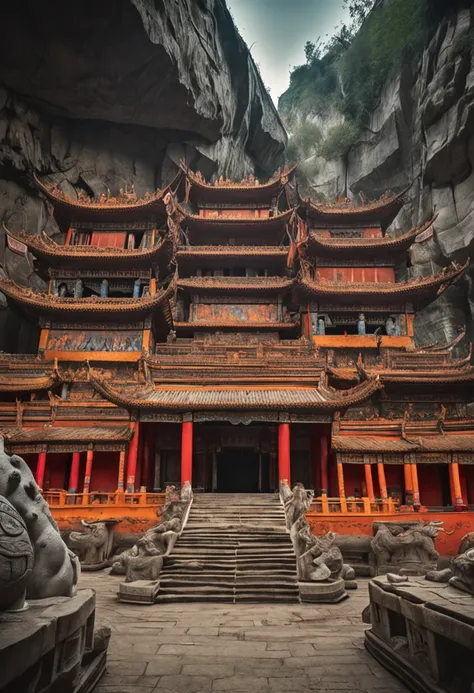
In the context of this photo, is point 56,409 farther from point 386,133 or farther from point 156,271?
point 386,133

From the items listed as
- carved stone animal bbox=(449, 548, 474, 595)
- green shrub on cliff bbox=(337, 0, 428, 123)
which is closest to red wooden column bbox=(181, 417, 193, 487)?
carved stone animal bbox=(449, 548, 474, 595)

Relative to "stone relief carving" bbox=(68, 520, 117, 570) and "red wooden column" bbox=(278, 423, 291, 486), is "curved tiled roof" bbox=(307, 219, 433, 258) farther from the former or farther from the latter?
"stone relief carving" bbox=(68, 520, 117, 570)

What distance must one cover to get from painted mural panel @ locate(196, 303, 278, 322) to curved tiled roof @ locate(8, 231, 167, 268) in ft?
13.3

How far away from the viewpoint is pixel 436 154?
26.7 meters

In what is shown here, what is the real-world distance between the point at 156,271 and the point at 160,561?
1725cm

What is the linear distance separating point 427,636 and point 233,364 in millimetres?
13472

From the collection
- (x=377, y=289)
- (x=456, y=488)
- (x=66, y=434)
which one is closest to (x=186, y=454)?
(x=66, y=434)

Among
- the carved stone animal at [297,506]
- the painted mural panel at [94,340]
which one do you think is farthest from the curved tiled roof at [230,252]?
the carved stone animal at [297,506]

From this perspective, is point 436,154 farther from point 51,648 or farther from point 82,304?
point 51,648

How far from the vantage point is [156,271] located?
76.5 ft

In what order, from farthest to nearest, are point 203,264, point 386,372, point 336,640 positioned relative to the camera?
point 203,264 < point 386,372 < point 336,640

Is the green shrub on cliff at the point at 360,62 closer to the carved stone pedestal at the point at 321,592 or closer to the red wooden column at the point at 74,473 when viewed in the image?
the red wooden column at the point at 74,473

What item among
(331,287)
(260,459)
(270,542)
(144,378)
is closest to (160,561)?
(270,542)

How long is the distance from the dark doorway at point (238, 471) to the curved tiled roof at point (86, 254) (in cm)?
1072
